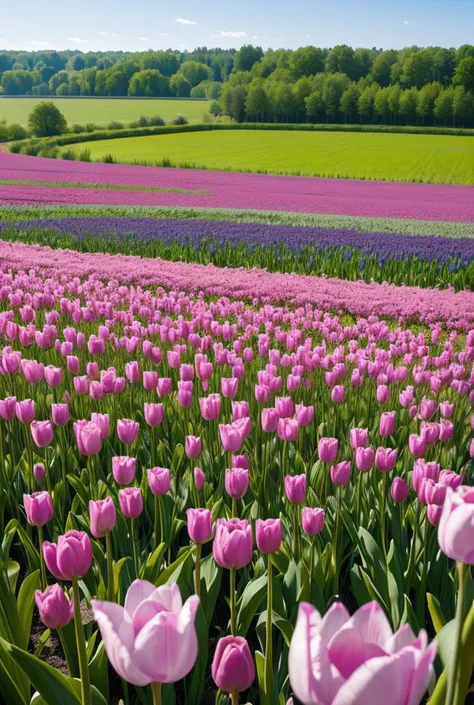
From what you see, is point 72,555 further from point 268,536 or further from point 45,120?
point 45,120

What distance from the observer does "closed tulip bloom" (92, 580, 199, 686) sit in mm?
1042

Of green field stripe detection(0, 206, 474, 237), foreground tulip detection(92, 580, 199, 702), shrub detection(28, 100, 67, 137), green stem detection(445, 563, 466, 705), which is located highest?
shrub detection(28, 100, 67, 137)

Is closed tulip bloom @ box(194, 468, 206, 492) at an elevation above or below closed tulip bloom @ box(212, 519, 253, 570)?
below

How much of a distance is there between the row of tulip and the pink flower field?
2215 cm

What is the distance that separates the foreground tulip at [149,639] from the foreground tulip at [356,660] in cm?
19

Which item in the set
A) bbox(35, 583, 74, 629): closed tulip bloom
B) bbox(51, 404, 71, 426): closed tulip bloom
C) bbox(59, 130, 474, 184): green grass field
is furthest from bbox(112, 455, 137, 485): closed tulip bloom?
bbox(59, 130, 474, 184): green grass field

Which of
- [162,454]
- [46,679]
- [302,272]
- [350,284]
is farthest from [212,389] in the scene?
[302,272]

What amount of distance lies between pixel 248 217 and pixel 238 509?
20.6 metres

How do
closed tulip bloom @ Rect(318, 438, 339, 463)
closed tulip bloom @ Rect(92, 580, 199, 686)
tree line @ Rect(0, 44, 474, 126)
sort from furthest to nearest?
tree line @ Rect(0, 44, 474, 126) → closed tulip bloom @ Rect(318, 438, 339, 463) → closed tulip bloom @ Rect(92, 580, 199, 686)

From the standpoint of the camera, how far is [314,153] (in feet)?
190

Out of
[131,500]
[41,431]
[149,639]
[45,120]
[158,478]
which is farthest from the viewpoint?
[45,120]

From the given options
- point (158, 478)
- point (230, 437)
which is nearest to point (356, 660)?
point (158, 478)

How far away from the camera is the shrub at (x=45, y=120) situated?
74.9 meters

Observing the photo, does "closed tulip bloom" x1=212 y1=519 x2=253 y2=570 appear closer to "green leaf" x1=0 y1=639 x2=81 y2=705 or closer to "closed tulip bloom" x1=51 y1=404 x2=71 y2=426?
"green leaf" x1=0 y1=639 x2=81 y2=705
